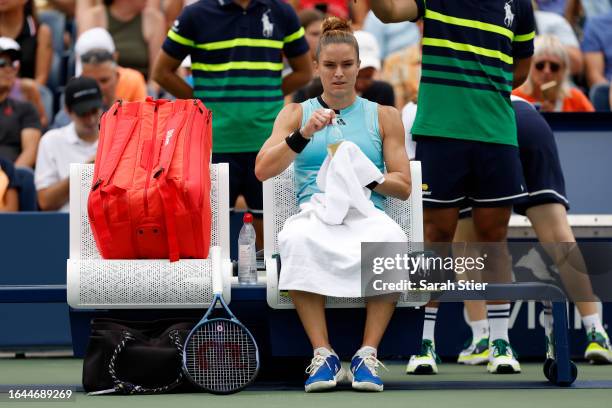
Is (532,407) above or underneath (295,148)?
underneath

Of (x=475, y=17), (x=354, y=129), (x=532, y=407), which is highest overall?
(x=475, y=17)

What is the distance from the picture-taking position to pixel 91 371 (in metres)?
5.78

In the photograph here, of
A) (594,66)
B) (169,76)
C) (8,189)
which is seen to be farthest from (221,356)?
(594,66)

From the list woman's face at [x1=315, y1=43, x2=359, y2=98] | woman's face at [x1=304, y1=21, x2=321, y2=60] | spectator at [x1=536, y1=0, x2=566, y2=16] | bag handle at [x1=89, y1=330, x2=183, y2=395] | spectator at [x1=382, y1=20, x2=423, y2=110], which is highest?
spectator at [x1=536, y1=0, x2=566, y2=16]

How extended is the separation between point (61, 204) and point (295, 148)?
3.27 m

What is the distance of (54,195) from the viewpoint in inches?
344

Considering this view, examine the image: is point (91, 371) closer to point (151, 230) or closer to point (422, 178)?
point (151, 230)

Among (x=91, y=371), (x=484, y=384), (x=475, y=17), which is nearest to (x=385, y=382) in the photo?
(x=484, y=384)

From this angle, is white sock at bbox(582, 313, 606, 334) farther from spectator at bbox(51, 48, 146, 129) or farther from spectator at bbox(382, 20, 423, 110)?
spectator at bbox(51, 48, 146, 129)

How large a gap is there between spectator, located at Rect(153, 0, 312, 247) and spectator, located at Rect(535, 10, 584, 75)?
459 cm

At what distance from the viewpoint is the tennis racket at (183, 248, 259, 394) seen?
5.69 meters

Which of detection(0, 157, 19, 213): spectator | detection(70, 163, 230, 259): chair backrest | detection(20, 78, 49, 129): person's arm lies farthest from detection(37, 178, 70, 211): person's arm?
detection(70, 163, 230, 259): chair backrest

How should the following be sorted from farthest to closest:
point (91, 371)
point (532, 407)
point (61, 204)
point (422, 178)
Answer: point (61, 204) < point (422, 178) < point (91, 371) < point (532, 407)

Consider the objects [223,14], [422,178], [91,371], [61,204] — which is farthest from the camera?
[61,204]
